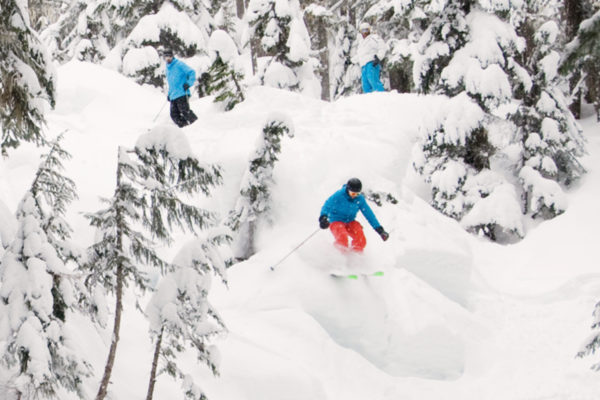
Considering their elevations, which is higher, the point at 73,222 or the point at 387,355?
the point at 73,222

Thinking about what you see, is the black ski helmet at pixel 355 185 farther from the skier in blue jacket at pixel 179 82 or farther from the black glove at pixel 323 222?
the skier in blue jacket at pixel 179 82

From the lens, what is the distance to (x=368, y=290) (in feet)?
28.2

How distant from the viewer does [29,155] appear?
10.9 meters

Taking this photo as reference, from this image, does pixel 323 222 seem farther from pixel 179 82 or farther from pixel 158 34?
pixel 158 34

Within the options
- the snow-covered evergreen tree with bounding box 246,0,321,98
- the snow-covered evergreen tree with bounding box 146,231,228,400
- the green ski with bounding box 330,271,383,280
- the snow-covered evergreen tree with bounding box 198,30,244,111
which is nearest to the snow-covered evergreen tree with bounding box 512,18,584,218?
the green ski with bounding box 330,271,383,280

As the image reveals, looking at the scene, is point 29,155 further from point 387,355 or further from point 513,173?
point 513,173

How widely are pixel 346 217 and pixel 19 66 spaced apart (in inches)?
218

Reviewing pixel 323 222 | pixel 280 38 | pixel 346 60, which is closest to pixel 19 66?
pixel 323 222

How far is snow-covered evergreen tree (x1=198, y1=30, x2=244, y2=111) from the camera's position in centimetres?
1258

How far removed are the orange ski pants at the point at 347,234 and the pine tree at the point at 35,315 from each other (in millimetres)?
4959

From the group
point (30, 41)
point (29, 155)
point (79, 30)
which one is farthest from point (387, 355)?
point (79, 30)

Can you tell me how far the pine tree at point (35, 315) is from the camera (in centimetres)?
367

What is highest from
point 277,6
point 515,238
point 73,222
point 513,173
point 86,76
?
point 277,6

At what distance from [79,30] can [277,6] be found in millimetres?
9716
